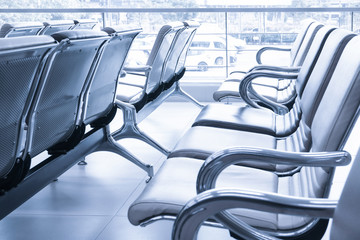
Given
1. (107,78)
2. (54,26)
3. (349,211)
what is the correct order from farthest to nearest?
(54,26), (107,78), (349,211)

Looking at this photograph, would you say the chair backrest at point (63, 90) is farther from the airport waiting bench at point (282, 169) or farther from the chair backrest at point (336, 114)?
the chair backrest at point (336, 114)

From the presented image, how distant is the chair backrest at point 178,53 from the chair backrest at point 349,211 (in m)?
2.52

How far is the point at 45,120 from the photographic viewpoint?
1843 millimetres

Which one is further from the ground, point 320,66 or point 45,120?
point 320,66

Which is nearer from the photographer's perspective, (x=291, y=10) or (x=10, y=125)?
(x=10, y=125)

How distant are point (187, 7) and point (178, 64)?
1.12 m

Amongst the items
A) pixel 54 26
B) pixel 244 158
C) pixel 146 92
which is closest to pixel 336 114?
pixel 244 158

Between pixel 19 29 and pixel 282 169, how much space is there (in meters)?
2.27

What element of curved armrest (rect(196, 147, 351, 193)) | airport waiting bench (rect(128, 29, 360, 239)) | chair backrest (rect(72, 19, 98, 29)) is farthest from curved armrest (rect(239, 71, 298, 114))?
chair backrest (rect(72, 19, 98, 29))

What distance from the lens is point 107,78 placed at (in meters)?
2.51

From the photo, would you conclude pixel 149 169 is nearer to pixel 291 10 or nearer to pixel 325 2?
pixel 291 10

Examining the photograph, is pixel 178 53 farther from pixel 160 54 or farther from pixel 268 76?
pixel 268 76

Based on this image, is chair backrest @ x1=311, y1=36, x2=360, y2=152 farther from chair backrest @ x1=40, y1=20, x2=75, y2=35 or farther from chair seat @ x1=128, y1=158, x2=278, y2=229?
chair backrest @ x1=40, y1=20, x2=75, y2=35

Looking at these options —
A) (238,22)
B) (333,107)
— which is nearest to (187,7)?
(238,22)
